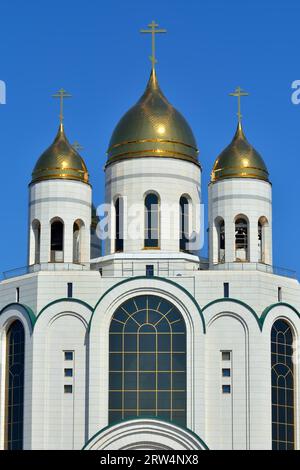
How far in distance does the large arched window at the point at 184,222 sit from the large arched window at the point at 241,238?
1.78 metres

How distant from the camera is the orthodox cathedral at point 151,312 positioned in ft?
168

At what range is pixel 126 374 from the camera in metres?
51.6

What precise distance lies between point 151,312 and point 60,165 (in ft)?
21.1

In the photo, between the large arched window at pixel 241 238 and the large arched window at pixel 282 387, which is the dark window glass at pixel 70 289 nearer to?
the large arched window at pixel 241 238

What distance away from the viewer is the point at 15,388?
52.8 m

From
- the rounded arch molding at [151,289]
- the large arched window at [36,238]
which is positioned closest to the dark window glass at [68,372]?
the rounded arch molding at [151,289]

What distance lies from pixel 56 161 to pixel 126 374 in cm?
819

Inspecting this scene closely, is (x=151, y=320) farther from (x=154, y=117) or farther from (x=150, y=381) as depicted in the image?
(x=154, y=117)

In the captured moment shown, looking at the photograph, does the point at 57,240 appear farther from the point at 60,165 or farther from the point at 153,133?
the point at 153,133

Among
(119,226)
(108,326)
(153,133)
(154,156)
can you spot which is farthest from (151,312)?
(153,133)

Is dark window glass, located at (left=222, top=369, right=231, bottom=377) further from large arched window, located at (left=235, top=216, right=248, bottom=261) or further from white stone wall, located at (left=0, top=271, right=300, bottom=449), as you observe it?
large arched window, located at (left=235, top=216, right=248, bottom=261)

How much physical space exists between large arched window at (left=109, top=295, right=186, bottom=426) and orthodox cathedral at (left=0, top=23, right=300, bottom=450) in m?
0.04
